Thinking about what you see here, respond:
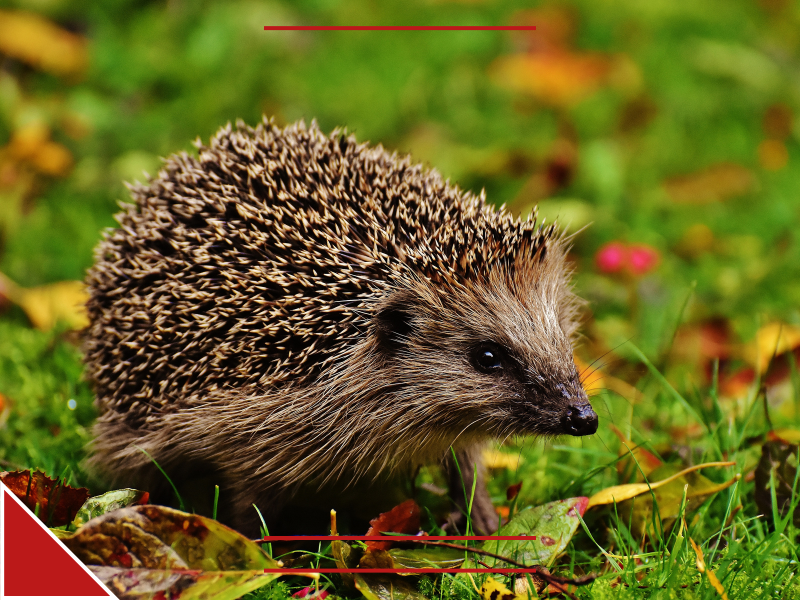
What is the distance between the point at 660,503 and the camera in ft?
12.7

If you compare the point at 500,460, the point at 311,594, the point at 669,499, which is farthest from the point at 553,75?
the point at 311,594

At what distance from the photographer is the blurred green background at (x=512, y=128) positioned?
6047 millimetres

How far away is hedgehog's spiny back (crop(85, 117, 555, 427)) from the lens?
377 centimetres

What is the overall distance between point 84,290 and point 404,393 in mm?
2013

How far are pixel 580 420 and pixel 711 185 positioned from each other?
18.3ft

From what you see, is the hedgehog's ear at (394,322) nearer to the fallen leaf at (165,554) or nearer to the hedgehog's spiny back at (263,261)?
the hedgehog's spiny back at (263,261)

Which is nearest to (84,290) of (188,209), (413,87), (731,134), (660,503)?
(188,209)

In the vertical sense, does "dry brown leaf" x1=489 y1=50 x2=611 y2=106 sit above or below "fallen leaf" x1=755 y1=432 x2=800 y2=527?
above

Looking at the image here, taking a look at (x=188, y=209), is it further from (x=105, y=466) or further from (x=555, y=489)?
(x=555, y=489)

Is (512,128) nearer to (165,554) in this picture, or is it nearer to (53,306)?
(53,306)

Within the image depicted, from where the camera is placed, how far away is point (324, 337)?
377 cm

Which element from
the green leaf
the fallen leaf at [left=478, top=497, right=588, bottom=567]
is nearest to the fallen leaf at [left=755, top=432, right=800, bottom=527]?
the fallen leaf at [left=478, top=497, right=588, bottom=567]

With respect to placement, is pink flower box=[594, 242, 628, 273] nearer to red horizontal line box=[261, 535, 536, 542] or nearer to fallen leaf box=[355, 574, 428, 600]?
red horizontal line box=[261, 535, 536, 542]

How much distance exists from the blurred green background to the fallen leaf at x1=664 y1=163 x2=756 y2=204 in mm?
20
